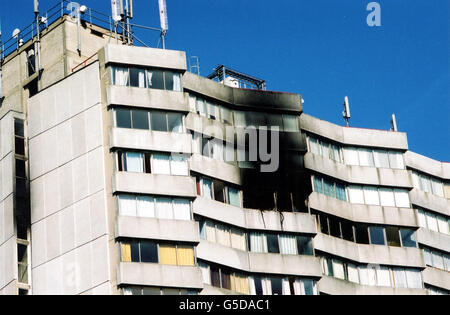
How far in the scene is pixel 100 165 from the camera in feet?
254

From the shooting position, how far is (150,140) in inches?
3076

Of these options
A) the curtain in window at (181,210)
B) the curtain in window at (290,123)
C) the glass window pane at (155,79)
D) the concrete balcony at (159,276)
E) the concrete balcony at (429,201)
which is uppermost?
the glass window pane at (155,79)

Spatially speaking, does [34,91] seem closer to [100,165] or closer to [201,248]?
[100,165]

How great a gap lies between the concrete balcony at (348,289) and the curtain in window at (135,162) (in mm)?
18463

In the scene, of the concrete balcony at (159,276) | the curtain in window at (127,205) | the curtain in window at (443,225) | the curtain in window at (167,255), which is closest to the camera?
the concrete balcony at (159,276)

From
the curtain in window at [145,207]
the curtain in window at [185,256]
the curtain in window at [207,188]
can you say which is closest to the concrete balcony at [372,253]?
the curtain in window at [207,188]

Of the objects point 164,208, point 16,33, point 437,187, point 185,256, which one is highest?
point 16,33

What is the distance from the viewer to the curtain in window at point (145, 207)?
75688mm

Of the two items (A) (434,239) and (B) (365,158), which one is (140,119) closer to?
(B) (365,158)

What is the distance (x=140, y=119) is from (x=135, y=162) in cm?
357

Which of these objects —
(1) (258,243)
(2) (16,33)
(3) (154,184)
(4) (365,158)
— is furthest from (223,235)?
(2) (16,33)

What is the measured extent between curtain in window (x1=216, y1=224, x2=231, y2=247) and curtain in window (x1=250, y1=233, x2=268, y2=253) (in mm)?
2231

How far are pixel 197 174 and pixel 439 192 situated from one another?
103 feet

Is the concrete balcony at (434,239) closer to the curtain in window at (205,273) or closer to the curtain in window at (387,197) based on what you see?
the curtain in window at (387,197)
